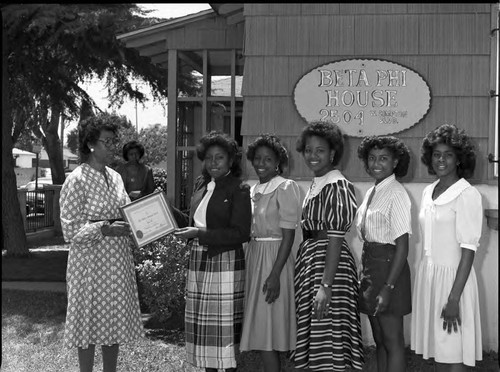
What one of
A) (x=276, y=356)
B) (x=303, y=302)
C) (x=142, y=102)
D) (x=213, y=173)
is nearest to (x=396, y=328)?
(x=303, y=302)

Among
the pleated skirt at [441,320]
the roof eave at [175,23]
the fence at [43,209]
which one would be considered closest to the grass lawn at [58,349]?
the pleated skirt at [441,320]

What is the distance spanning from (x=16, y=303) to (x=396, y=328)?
16.8ft

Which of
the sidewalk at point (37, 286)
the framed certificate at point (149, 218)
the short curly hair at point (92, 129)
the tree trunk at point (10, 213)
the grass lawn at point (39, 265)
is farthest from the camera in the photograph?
the tree trunk at point (10, 213)

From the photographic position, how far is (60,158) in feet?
77.0

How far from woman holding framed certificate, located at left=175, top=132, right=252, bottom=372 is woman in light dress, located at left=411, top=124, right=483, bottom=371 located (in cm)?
110

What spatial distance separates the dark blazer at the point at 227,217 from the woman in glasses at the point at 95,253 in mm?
511

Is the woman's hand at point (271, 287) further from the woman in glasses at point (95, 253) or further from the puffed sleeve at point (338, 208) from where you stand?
the woman in glasses at point (95, 253)

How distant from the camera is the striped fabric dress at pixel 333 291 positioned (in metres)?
3.46

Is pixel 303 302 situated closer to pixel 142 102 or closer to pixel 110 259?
pixel 110 259

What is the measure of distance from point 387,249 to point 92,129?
77.5 inches

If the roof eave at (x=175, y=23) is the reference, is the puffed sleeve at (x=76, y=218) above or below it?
below

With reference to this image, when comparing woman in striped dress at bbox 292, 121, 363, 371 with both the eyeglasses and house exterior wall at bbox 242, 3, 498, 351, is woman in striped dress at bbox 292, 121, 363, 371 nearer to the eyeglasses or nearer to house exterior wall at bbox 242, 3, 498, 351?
the eyeglasses

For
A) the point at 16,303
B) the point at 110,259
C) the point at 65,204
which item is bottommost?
the point at 16,303

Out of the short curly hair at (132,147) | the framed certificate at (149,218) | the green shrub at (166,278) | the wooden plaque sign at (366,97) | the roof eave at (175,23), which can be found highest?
the roof eave at (175,23)
